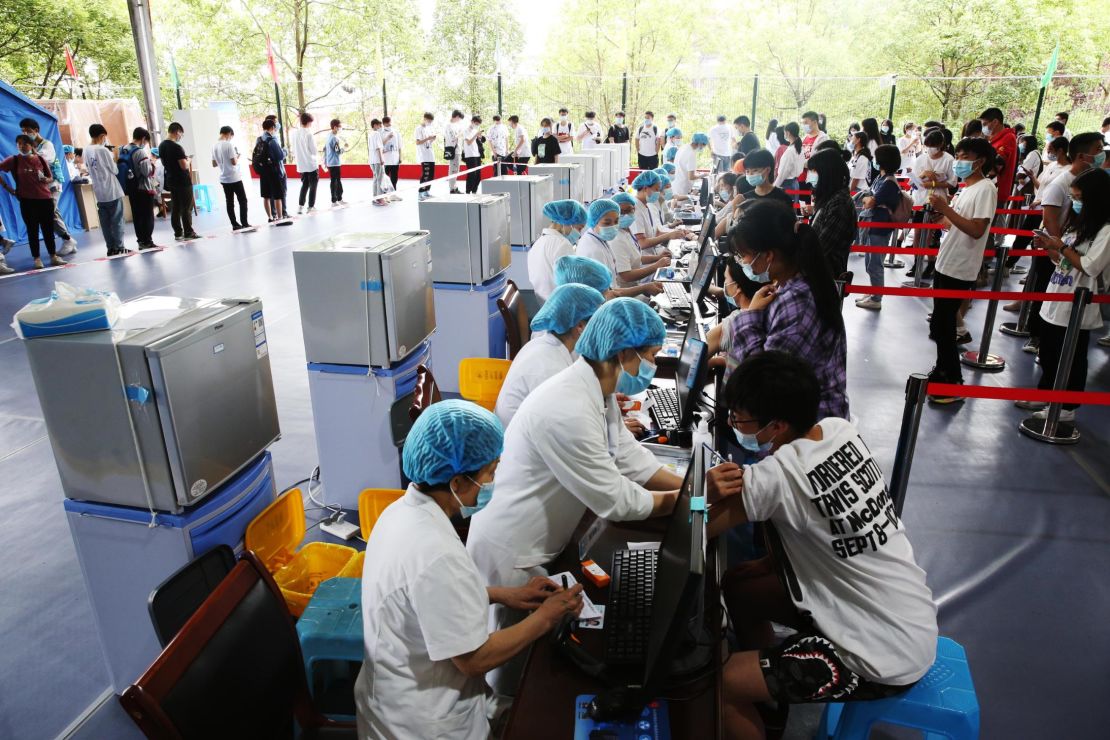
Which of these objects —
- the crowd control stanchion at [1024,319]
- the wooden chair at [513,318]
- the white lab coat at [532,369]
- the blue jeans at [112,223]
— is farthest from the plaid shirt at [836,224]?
the blue jeans at [112,223]

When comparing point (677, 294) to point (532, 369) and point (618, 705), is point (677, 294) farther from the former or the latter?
point (618, 705)

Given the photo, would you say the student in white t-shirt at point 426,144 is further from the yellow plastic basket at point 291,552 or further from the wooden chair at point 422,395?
the yellow plastic basket at point 291,552

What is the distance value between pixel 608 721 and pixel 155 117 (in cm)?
1397

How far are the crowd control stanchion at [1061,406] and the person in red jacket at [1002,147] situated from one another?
4382 millimetres

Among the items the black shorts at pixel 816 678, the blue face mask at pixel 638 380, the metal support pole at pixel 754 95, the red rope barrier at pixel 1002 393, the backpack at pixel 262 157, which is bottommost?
the black shorts at pixel 816 678

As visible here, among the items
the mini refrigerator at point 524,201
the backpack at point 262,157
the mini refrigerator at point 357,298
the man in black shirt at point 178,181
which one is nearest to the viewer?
the mini refrigerator at point 357,298

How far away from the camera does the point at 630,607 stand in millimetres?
1904

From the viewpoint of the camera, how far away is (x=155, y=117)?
12430 mm

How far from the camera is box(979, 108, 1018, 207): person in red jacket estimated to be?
25.8 feet

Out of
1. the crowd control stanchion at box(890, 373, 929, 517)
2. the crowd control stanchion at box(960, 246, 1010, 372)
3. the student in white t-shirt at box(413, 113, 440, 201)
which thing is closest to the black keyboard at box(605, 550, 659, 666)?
the crowd control stanchion at box(890, 373, 929, 517)

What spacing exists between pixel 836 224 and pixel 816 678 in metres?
3.44

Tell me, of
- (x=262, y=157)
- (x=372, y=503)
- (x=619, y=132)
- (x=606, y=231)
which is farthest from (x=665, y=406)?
(x=619, y=132)

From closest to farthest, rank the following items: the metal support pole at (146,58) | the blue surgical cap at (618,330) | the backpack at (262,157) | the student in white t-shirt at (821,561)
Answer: the student in white t-shirt at (821,561) → the blue surgical cap at (618,330) → the backpack at (262,157) → the metal support pole at (146,58)

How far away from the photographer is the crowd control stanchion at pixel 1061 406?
4.15 m
